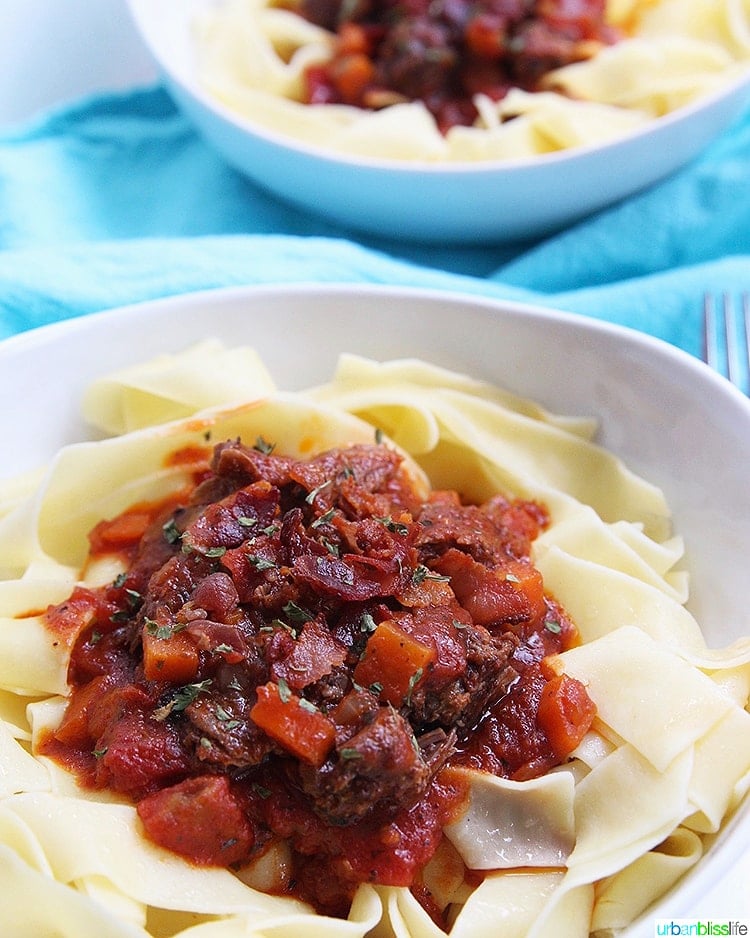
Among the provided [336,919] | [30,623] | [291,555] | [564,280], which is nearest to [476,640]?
[291,555]

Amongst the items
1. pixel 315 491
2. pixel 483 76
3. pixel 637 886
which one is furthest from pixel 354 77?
pixel 637 886

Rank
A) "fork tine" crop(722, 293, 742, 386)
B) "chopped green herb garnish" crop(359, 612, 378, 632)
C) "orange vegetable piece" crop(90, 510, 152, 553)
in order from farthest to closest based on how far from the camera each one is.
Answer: "fork tine" crop(722, 293, 742, 386) < "orange vegetable piece" crop(90, 510, 152, 553) < "chopped green herb garnish" crop(359, 612, 378, 632)

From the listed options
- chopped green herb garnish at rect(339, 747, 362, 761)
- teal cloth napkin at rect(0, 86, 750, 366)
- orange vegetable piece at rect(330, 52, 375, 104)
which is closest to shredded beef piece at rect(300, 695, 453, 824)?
chopped green herb garnish at rect(339, 747, 362, 761)

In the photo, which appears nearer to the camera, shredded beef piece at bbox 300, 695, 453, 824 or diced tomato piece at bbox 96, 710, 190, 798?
shredded beef piece at bbox 300, 695, 453, 824

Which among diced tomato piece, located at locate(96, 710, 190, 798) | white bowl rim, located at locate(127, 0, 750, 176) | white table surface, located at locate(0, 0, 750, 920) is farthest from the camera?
white table surface, located at locate(0, 0, 750, 920)

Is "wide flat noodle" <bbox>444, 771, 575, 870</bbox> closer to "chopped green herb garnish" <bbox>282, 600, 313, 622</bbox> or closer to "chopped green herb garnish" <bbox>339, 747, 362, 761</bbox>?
"chopped green herb garnish" <bbox>339, 747, 362, 761</bbox>

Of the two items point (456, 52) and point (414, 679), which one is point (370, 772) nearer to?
point (414, 679)
